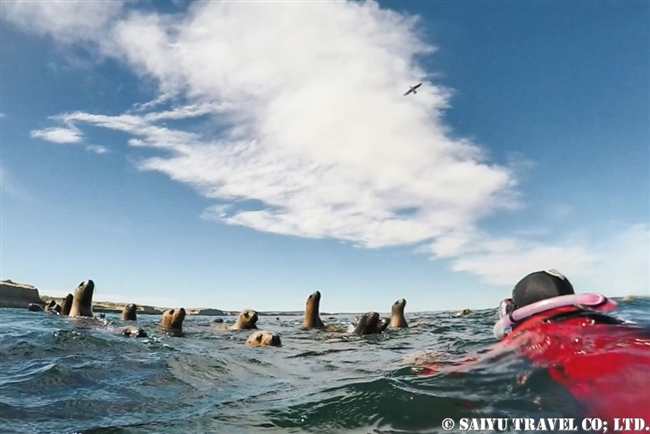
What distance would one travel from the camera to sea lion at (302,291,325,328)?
86.9ft

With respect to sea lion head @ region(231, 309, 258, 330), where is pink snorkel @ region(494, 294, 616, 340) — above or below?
above

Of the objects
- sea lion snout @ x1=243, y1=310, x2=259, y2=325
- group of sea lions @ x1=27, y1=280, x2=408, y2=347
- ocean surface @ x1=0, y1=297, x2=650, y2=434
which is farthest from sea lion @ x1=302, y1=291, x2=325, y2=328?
ocean surface @ x1=0, y1=297, x2=650, y2=434

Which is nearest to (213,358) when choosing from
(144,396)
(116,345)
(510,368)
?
(116,345)

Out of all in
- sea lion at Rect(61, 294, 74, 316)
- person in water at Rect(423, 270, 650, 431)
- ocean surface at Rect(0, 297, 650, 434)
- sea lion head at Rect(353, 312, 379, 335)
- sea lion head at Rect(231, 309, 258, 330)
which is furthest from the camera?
sea lion at Rect(61, 294, 74, 316)

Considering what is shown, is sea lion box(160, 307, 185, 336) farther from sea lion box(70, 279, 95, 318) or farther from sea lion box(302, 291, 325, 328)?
sea lion box(302, 291, 325, 328)

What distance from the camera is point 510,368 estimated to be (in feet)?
19.7

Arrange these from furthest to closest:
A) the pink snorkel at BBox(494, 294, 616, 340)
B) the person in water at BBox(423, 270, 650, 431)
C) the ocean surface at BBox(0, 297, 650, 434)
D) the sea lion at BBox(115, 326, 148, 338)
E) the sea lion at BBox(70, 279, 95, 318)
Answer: the sea lion at BBox(70, 279, 95, 318)
the sea lion at BBox(115, 326, 148, 338)
the ocean surface at BBox(0, 297, 650, 434)
the pink snorkel at BBox(494, 294, 616, 340)
the person in water at BBox(423, 270, 650, 431)

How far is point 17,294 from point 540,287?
82.9 metres

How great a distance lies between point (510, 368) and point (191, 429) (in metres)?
4.12

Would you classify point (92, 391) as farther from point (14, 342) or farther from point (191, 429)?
point (14, 342)

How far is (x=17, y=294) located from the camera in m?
71.0

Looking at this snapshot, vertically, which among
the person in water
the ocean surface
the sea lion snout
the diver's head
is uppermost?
the diver's head

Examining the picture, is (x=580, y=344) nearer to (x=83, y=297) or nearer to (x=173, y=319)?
(x=173, y=319)

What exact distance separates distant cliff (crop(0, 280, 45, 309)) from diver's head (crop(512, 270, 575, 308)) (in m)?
78.9
